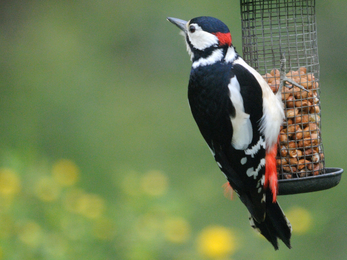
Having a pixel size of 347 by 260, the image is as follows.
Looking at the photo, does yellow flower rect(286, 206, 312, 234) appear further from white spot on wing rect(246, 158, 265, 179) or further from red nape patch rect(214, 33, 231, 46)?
red nape patch rect(214, 33, 231, 46)

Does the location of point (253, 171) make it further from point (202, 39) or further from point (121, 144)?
point (121, 144)

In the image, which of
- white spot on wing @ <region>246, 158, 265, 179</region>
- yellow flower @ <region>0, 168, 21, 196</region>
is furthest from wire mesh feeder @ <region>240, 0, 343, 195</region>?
yellow flower @ <region>0, 168, 21, 196</region>

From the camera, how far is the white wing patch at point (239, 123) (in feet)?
9.78

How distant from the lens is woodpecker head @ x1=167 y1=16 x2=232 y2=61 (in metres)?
3.02

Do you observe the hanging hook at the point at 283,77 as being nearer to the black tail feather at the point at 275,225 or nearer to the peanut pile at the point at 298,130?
the peanut pile at the point at 298,130

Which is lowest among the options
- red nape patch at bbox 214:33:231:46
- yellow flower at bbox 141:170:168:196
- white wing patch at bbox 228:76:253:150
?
yellow flower at bbox 141:170:168:196

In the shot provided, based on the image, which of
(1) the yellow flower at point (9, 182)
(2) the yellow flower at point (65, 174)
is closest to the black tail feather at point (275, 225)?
(2) the yellow flower at point (65, 174)

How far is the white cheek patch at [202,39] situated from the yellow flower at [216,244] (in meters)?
1.29

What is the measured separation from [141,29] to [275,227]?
428cm

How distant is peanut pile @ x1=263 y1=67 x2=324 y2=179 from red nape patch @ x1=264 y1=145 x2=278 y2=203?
0.18m

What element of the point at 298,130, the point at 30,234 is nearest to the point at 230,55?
the point at 298,130

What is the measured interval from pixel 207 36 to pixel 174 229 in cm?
123

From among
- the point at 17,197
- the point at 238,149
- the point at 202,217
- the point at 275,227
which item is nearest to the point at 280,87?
the point at 238,149

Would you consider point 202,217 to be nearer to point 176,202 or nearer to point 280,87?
point 176,202
